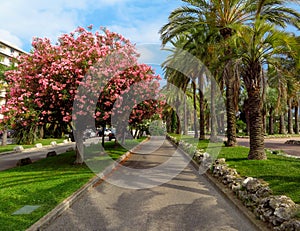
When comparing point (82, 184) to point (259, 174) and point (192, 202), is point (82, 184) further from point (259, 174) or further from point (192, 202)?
point (259, 174)

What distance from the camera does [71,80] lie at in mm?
11734

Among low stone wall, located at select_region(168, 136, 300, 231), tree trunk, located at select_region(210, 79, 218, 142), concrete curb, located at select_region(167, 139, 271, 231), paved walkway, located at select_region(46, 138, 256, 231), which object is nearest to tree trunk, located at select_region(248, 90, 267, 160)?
concrete curb, located at select_region(167, 139, 271, 231)

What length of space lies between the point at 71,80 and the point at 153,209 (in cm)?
704

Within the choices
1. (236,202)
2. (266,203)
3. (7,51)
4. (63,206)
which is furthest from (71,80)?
(7,51)

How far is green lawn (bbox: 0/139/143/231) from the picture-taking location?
5.79m

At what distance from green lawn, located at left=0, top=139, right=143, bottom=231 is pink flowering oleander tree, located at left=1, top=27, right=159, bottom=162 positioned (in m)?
2.35

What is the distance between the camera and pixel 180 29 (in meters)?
18.3

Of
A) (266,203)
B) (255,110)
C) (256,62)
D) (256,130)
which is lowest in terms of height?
(266,203)

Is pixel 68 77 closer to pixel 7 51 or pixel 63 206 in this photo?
pixel 63 206

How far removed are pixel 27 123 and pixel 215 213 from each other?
9.21m

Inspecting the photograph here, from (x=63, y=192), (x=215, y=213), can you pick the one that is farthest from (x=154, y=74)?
(x=215, y=213)

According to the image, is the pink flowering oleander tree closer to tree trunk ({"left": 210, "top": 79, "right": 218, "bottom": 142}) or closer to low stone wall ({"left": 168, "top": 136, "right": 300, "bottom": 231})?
low stone wall ({"left": 168, "top": 136, "right": 300, "bottom": 231})

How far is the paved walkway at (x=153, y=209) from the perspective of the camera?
563cm

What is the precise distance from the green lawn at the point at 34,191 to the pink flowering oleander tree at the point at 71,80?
2354 millimetres
